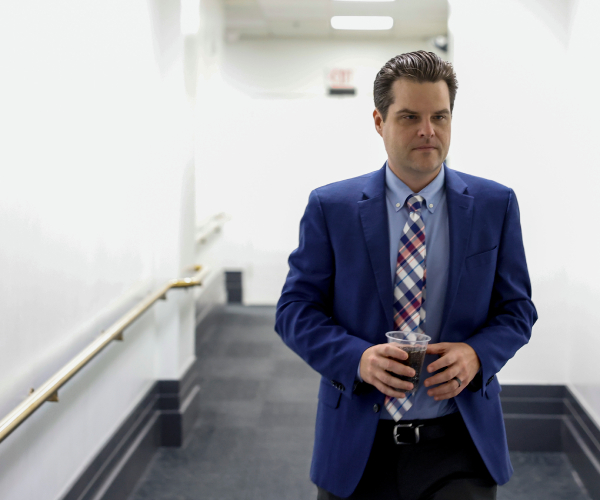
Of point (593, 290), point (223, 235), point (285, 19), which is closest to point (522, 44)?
point (593, 290)

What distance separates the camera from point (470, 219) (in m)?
1.46

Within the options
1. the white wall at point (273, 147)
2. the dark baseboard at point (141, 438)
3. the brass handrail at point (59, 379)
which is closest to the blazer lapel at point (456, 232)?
the brass handrail at point (59, 379)

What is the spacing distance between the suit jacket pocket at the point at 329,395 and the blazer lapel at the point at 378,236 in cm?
22

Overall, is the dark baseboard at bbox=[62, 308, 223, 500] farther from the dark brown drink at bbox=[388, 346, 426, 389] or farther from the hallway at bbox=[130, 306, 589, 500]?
the dark brown drink at bbox=[388, 346, 426, 389]

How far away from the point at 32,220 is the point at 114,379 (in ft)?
3.63

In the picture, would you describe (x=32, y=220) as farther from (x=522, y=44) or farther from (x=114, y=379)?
(x=522, y=44)

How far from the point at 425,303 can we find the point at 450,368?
7.4 inches

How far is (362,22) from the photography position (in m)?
7.19

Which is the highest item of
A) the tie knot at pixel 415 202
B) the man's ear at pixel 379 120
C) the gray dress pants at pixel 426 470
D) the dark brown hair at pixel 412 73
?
the dark brown hair at pixel 412 73

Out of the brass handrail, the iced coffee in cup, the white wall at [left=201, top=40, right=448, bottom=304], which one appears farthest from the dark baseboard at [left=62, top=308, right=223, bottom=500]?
the white wall at [left=201, top=40, right=448, bottom=304]

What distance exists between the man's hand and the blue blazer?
4 cm

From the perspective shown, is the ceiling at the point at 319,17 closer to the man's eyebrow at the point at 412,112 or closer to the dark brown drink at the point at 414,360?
the man's eyebrow at the point at 412,112

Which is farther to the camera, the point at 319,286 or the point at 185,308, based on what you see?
the point at 185,308

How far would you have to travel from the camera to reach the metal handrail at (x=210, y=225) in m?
5.84
